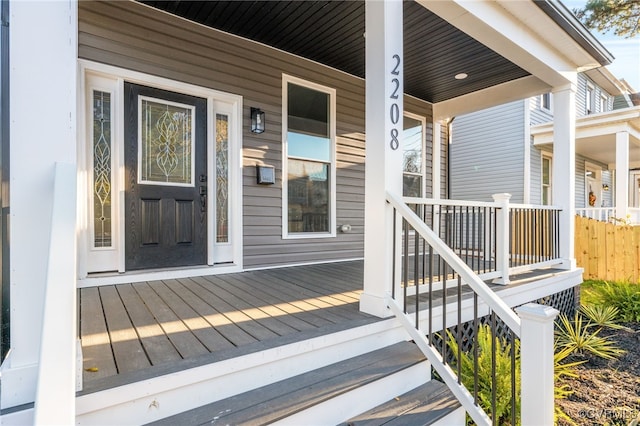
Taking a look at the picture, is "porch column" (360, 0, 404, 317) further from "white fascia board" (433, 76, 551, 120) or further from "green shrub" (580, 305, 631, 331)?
"green shrub" (580, 305, 631, 331)

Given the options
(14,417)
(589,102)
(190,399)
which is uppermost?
(589,102)

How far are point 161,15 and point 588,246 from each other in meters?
7.57

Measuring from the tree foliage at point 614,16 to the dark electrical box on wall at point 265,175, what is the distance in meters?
8.11

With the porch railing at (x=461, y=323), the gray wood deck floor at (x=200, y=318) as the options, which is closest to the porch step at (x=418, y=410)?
the porch railing at (x=461, y=323)

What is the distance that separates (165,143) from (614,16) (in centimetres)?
942

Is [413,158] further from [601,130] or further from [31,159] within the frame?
[31,159]

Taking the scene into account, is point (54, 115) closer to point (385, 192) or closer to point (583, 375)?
point (385, 192)

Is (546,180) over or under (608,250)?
over

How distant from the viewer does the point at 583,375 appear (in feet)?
9.79

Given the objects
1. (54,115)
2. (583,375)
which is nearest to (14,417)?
(54,115)

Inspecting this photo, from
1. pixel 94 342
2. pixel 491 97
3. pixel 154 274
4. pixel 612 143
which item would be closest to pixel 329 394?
pixel 94 342

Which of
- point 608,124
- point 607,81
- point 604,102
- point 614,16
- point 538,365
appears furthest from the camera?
point 604,102

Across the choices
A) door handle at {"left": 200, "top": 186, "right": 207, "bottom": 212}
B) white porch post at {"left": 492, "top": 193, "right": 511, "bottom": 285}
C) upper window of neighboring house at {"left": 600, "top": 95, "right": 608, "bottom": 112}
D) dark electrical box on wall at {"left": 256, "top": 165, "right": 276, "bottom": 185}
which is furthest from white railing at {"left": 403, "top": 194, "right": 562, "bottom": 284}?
upper window of neighboring house at {"left": 600, "top": 95, "right": 608, "bottom": 112}

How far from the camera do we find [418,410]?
1.81 meters
